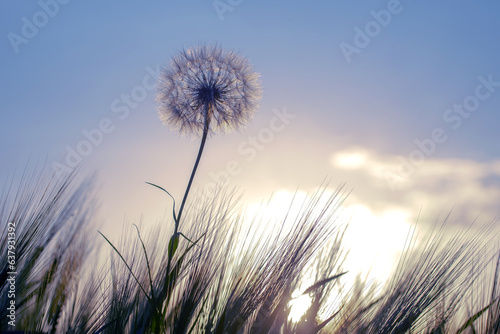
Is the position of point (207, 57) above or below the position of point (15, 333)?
above

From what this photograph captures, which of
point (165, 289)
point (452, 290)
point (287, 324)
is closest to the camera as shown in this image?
point (165, 289)

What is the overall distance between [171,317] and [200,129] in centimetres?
149

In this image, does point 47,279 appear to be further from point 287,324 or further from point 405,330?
point 405,330

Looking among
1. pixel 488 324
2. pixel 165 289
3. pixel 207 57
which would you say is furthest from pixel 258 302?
pixel 207 57

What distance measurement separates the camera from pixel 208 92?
2.38 meters

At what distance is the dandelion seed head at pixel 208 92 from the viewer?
244 centimetres

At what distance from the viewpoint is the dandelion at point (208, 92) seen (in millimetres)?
2441

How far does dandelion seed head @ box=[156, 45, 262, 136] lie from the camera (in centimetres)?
244

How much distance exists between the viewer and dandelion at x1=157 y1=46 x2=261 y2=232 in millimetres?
2441

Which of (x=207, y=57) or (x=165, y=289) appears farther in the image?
(x=207, y=57)

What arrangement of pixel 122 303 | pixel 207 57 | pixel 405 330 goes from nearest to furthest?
pixel 122 303, pixel 405 330, pixel 207 57

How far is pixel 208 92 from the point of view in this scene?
238cm

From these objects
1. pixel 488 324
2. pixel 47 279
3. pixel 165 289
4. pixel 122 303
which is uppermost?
pixel 488 324

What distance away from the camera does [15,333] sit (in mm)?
1390
